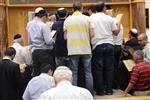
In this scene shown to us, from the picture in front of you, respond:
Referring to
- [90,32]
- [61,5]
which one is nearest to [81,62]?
[90,32]

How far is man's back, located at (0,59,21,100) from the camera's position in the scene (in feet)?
25.6

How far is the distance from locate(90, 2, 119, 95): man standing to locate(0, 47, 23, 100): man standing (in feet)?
5.04

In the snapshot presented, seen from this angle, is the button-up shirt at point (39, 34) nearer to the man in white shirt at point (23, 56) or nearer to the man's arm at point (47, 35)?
the man's arm at point (47, 35)

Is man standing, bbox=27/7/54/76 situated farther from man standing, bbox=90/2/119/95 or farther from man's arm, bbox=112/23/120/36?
man's arm, bbox=112/23/120/36

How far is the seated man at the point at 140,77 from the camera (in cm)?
771

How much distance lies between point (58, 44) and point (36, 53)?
465mm

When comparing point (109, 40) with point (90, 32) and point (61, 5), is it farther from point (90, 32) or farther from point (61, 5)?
point (61, 5)

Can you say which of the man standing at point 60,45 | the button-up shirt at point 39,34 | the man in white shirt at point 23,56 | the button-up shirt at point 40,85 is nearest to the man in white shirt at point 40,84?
the button-up shirt at point 40,85

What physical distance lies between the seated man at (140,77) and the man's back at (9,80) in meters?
1.98

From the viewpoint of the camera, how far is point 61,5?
1266 centimetres

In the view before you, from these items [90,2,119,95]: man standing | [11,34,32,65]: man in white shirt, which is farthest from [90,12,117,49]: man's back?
[11,34,32,65]: man in white shirt

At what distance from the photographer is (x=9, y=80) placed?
790cm

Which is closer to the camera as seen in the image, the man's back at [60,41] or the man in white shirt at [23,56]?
the man's back at [60,41]

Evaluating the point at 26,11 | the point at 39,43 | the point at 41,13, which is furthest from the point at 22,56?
the point at 26,11
